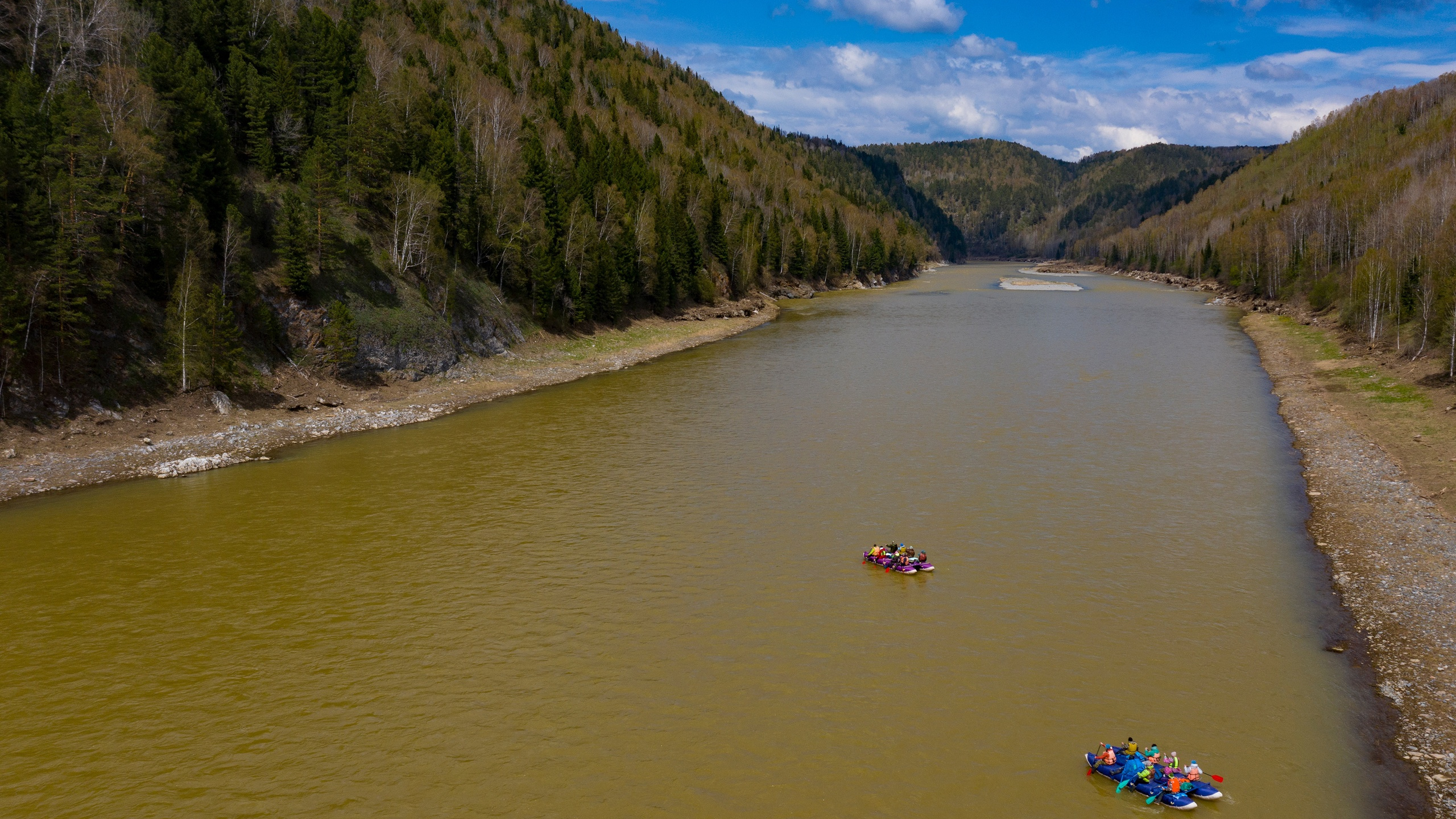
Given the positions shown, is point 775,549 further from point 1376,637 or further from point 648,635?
point 1376,637

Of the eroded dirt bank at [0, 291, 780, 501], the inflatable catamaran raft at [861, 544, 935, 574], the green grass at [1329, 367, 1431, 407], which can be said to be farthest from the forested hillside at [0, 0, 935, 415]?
the green grass at [1329, 367, 1431, 407]

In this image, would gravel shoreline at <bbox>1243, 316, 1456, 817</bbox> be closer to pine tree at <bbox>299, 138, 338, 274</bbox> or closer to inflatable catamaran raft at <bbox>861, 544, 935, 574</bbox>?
inflatable catamaran raft at <bbox>861, 544, 935, 574</bbox>

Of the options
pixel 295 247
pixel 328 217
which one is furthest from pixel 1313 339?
pixel 295 247

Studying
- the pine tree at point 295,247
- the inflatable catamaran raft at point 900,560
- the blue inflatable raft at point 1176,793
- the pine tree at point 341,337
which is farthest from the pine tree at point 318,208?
the blue inflatable raft at point 1176,793

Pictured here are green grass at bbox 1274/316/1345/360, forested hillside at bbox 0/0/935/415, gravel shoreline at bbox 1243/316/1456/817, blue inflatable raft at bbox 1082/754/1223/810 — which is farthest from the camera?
green grass at bbox 1274/316/1345/360

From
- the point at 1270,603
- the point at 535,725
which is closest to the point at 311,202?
the point at 535,725
